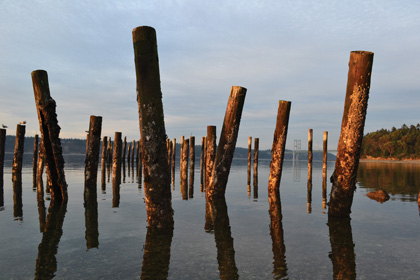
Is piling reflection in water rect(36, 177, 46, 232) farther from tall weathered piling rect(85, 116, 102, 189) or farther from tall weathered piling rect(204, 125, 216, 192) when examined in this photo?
tall weathered piling rect(204, 125, 216, 192)

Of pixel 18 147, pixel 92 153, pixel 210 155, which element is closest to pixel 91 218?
pixel 92 153

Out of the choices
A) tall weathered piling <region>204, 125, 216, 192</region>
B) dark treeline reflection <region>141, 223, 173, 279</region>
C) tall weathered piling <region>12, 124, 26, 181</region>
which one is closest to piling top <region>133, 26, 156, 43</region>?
dark treeline reflection <region>141, 223, 173, 279</region>

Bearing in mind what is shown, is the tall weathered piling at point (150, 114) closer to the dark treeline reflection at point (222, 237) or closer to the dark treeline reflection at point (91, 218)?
the dark treeline reflection at point (91, 218)

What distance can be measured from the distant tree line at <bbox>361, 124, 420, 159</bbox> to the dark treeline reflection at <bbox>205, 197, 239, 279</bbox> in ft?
310

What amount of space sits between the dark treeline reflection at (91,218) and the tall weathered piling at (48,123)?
4.24ft

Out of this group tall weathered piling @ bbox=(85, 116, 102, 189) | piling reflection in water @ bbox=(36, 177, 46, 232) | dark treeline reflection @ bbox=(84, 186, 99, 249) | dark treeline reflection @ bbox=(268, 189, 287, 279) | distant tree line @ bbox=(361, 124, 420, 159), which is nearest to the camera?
dark treeline reflection @ bbox=(268, 189, 287, 279)

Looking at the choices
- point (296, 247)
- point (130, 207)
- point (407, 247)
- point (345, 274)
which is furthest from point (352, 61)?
point (130, 207)

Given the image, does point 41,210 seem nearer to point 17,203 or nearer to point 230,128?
point 17,203

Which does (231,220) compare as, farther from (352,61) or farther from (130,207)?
(352,61)

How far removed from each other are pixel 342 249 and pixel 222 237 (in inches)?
74.7

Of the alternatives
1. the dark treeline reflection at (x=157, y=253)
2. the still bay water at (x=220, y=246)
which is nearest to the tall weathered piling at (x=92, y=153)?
the still bay water at (x=220, y=246)

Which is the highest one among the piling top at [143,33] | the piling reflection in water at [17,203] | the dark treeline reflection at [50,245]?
the piling top at [143,33]

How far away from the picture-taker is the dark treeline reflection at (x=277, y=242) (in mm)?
3699

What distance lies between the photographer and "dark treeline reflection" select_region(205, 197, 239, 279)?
3.71 meters
